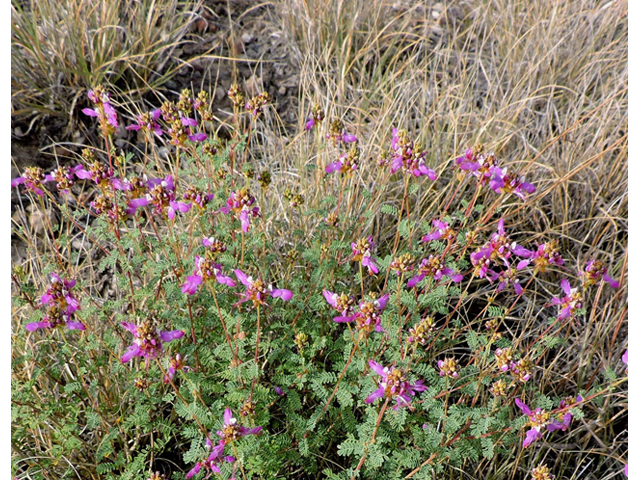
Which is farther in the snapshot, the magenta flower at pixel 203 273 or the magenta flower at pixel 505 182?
the magenta flower at pixel 505 182

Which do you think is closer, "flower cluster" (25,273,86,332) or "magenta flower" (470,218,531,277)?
"flower cluster" (25,273,86,332)

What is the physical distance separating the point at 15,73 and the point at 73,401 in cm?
234

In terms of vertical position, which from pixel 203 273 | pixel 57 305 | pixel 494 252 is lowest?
pixel 57 305

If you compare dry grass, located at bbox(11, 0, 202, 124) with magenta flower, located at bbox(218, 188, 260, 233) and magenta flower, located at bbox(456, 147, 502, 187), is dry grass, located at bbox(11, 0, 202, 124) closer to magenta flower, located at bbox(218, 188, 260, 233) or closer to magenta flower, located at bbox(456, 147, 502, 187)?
magenta flower, located at bbox(218, 188, 260, 233)

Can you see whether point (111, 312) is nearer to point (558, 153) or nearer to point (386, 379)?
point (386, 379)

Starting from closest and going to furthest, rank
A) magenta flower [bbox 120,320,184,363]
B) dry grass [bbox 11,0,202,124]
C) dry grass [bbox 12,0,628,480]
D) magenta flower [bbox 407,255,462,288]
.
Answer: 1. magenta flower [bbox 120,320,184,363]
2. magenta flower [bbox 407,255,462,288]
3. dry grass [bbox 12,0,628,480]
4. dry grass [bbox 11,0,202,124]

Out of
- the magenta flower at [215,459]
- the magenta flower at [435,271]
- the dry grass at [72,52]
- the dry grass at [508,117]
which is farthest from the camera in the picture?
the dry grass at [72,52]

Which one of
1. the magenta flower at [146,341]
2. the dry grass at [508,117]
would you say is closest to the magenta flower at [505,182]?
the dry grass at [508,117]

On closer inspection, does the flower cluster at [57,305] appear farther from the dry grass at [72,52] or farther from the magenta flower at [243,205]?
the dry grass at [72,52]

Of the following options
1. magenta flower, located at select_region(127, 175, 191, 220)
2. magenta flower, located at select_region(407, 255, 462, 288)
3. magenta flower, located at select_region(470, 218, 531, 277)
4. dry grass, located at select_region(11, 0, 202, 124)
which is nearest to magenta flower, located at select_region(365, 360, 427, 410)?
magenta flower, located at select_region(407, 255, 462, 288)

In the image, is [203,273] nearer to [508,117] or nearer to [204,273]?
[204,273]

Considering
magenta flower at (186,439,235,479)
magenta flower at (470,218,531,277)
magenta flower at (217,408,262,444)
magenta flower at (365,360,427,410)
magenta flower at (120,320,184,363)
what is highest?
magenta flower at (470,218,531,277)

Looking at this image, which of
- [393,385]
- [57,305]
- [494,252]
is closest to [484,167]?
[494,252]

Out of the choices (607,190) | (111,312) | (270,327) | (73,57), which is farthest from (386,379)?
(73,57)
